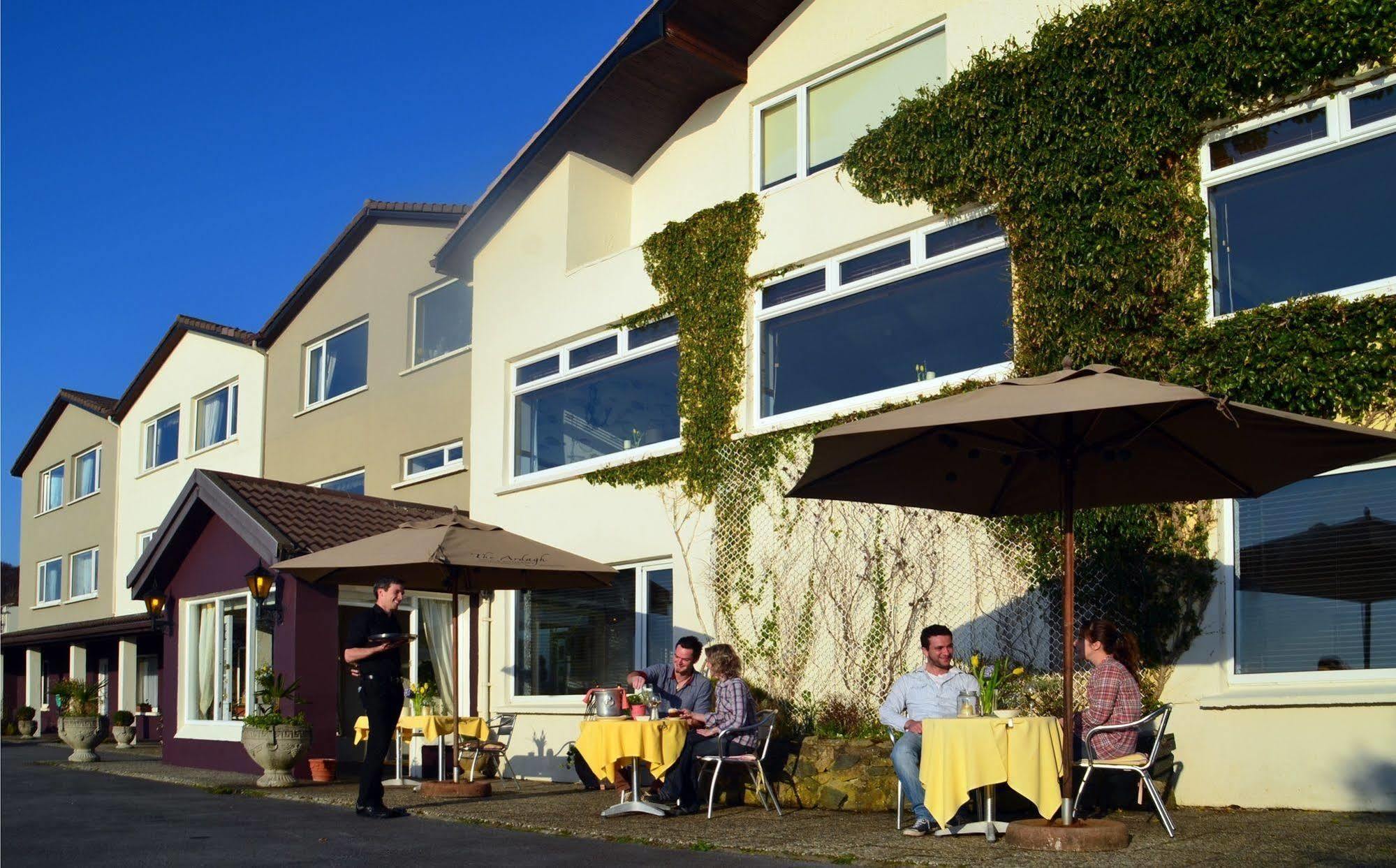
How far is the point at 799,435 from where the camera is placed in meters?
12.4

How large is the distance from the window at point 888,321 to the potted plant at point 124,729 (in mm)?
18634

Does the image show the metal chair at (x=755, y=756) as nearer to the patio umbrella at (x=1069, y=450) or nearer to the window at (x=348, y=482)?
the patio umbrella at (x=1069, y=450)

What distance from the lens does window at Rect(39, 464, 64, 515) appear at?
36594 mm

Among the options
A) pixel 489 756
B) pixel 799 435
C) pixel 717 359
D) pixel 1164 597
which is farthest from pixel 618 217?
pixel 1164 597

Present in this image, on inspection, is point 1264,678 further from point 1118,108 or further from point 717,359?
point 717,359

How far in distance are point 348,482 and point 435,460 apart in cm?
285

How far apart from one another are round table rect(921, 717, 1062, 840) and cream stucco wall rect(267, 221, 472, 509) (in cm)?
1204

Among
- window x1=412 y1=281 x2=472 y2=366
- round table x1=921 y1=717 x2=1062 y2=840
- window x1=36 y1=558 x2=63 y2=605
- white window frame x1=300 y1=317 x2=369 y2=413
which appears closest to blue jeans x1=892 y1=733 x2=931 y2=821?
round table x1=921 y1=717 x2=1062 y2=840

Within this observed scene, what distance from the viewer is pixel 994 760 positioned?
25.5 feet

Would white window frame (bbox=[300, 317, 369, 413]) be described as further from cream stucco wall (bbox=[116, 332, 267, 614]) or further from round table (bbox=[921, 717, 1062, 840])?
round table (bbox=[921, 717, 1062, 840])

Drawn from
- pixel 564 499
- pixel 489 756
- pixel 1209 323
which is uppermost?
pixel 1209 323

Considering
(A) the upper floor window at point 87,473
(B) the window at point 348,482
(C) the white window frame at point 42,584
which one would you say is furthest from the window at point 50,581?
(B) the window at point 348,482

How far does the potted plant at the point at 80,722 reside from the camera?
19.9 meters

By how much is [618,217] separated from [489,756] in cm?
634
